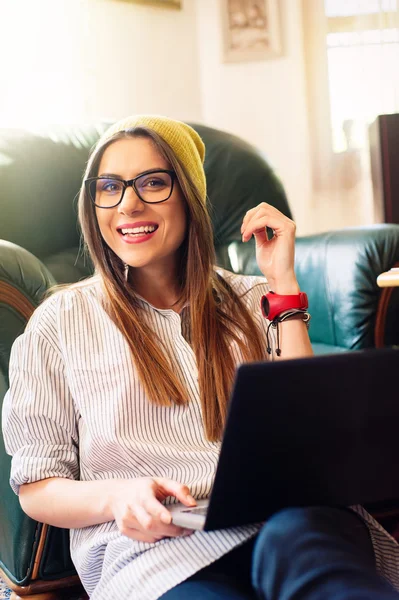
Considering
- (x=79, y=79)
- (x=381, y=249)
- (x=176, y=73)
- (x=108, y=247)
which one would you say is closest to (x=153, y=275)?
(x=108, y=247)

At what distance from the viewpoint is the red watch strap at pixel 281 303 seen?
45.4 inches

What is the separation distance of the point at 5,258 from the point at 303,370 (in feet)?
2.19

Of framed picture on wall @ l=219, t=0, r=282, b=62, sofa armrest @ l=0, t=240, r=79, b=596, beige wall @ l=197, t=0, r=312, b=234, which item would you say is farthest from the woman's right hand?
framed picture on wall @ l=219, t=0, r=282, b=62

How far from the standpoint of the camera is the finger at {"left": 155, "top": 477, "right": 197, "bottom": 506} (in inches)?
32.3

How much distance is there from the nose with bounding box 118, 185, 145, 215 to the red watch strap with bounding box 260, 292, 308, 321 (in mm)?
247

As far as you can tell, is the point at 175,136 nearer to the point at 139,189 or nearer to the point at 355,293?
the point at 139,189

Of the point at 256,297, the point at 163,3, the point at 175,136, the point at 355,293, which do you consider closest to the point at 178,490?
the point at 256,297

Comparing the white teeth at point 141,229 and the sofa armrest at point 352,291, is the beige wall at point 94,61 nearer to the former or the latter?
the sofa armrest at point 352,291

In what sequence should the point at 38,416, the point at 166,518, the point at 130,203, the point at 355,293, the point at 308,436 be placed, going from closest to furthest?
the point at 308,436 → the point at 166,518 → the point at 38,416 → the point at 130,203 → the point at 355,293

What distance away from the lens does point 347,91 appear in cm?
343

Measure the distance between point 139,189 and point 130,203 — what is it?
39 mm

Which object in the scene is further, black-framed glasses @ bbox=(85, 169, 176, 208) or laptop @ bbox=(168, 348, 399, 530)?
black-framed glasses @ bbox=(85, 169, 176, 208)

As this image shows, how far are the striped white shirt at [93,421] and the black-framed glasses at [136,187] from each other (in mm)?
164

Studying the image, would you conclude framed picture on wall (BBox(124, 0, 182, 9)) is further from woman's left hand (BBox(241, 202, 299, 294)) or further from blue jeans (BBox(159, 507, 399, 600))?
blue jeans (BBox(159, 507, 399, 600))
